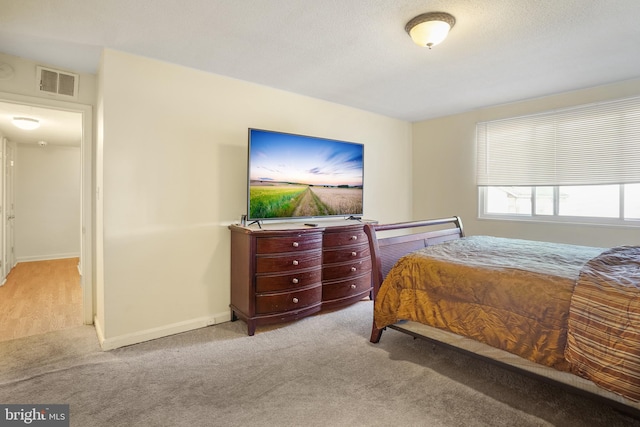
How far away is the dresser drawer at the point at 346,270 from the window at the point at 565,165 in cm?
205

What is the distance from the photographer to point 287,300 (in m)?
2.98

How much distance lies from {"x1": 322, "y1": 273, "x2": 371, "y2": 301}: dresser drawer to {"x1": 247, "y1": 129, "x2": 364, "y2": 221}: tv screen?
2.69ft

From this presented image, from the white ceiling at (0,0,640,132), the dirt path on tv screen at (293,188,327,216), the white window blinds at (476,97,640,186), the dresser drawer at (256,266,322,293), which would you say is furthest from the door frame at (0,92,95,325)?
the white window blinds at (476,97,640,186)

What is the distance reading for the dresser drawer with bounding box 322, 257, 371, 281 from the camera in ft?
10.9

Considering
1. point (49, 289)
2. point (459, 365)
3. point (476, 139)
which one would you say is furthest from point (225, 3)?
point (49, 289)

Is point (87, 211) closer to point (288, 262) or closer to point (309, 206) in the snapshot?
point (288, 262)

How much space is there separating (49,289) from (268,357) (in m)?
3.75

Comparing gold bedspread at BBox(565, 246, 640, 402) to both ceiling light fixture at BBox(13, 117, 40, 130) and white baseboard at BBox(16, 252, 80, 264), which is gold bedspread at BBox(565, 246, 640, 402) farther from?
white baseboard at BBox(16, 252, 80, 264)

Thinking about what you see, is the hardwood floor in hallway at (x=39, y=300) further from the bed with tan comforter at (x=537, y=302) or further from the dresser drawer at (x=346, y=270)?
the bed with tan comforter at (x=537, y=302)

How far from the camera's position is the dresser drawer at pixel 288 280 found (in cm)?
287

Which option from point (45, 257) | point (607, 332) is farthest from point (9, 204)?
point (607, 332)

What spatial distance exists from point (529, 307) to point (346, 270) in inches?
73.8

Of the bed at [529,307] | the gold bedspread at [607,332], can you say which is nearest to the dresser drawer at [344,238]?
the bed at [529,307]

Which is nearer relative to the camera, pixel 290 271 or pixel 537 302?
pixel 537 302
